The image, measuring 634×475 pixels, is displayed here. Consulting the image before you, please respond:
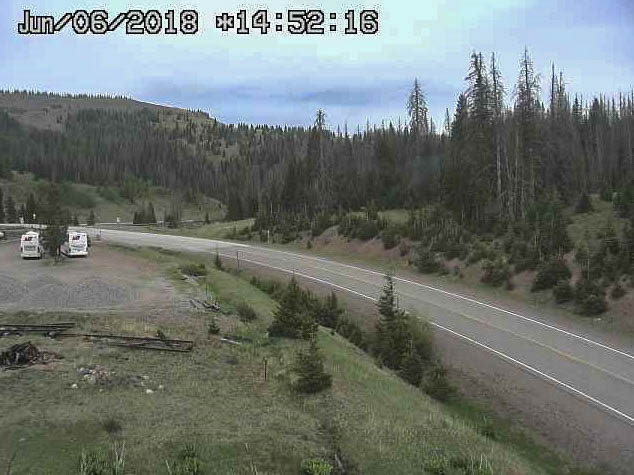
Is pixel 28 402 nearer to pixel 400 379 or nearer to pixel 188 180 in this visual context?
pixel 400 379

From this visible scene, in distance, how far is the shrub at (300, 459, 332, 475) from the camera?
10.5m

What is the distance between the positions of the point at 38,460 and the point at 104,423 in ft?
5.49

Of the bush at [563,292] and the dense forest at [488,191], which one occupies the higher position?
the dense forest at [488,191]

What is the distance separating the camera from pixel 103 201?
444 ft

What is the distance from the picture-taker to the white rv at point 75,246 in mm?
42844

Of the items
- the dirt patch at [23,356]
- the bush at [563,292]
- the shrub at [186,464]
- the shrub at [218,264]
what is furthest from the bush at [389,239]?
the shrub at [186,464]

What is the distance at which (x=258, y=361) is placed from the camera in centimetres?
1755

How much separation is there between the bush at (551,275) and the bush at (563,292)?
2.56 feet

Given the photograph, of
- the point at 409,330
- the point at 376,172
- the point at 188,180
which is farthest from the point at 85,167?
the point at 409,330

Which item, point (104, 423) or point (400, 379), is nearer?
point (104, 423)

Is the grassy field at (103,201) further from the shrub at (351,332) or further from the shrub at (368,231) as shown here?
the shrub at (351,332)

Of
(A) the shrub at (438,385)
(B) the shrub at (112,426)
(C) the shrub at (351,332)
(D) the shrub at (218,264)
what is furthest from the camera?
(D) the shrub at (218,264)

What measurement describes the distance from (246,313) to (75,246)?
78.2ft

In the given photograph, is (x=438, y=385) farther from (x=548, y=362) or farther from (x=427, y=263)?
(x=427, y=263)
